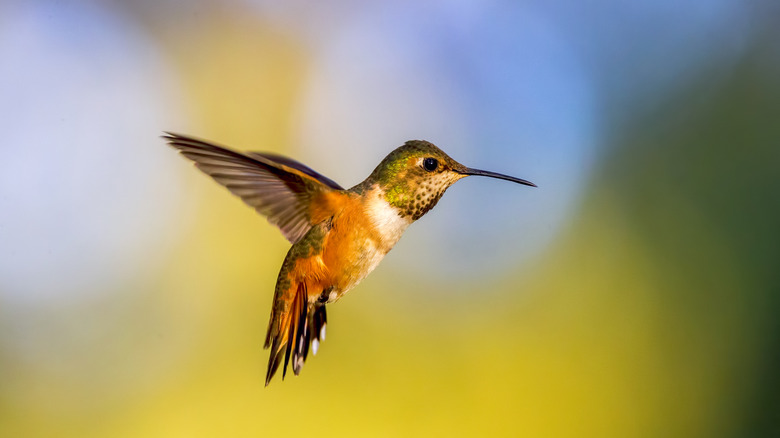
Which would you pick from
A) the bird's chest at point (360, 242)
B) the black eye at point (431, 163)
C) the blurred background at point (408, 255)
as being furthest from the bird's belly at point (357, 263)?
the blurred background at point (408, 255)

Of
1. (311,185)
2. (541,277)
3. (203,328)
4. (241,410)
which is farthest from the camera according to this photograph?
(541,277)

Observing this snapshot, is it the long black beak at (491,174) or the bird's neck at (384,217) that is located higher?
the long black beak at (491,174)

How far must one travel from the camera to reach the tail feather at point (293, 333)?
2.65 ft

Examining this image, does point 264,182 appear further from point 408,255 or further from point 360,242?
point 408,255

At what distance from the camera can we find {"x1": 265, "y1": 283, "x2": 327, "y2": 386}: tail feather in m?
0.81

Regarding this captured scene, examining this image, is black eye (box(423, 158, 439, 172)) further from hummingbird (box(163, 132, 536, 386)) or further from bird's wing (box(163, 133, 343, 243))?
bird's wing (box(163, 133, 343, 243))

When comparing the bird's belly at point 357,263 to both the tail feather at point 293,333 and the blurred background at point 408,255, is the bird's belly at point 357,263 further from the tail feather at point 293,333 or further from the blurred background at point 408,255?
the blurred background at point 408,255

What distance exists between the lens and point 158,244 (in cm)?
282

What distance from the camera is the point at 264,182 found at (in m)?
0.77

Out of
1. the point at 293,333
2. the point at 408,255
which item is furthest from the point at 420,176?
the point at 408,255

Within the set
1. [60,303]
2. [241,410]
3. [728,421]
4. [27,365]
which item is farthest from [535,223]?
[27,365]

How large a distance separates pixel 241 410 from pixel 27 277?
45.0 inches

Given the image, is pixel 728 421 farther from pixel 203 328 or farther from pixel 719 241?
pixel 203 328

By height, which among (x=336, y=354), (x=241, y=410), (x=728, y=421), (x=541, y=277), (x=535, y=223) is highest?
(x=535, y=223)
